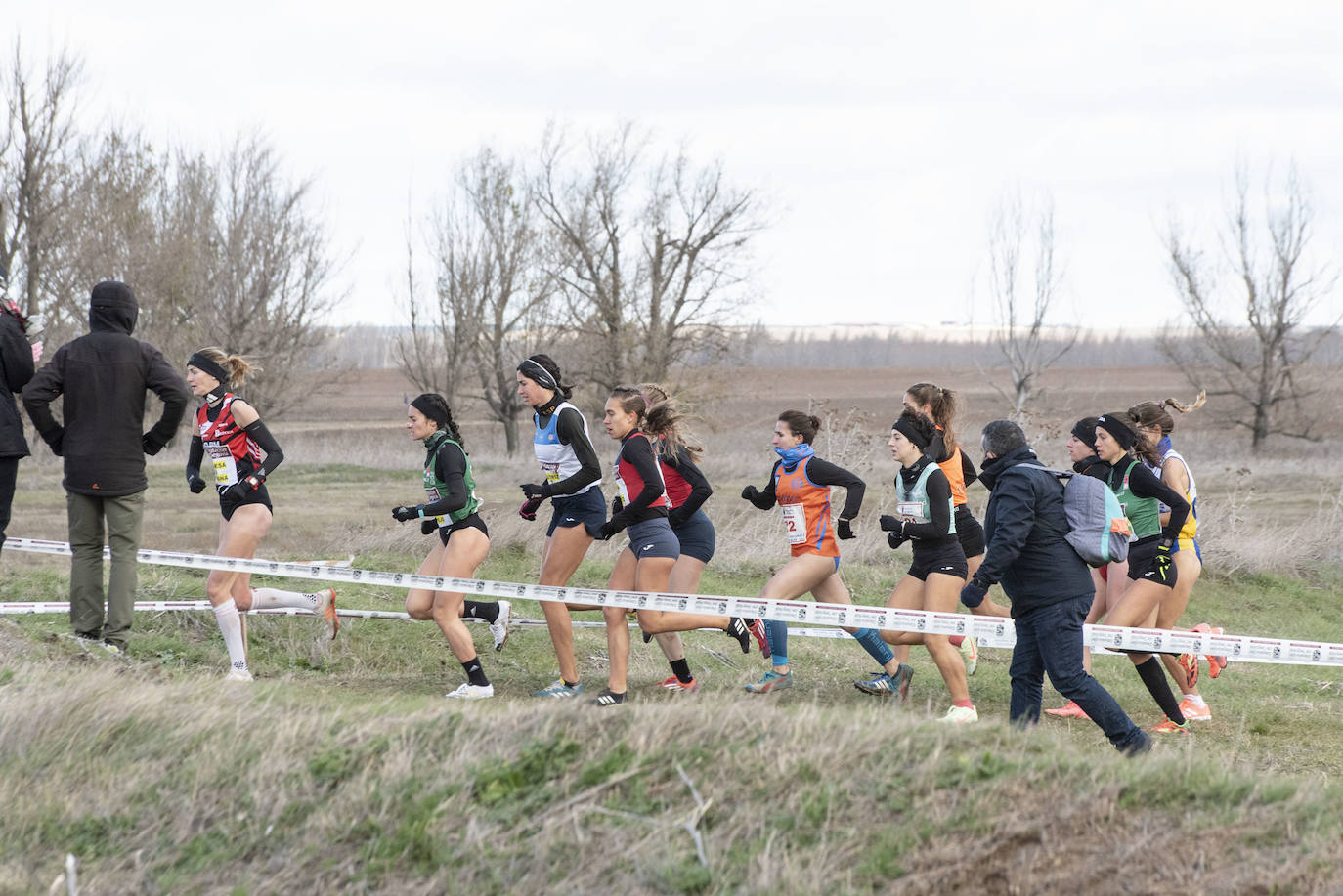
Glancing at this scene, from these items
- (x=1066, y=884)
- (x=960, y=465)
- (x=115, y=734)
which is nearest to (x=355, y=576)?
(x=115, y=734)

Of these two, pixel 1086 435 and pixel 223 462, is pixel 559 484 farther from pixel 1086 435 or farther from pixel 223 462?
pixel 1086 435

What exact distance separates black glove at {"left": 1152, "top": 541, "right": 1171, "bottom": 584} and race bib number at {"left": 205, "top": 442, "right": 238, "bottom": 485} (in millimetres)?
5410

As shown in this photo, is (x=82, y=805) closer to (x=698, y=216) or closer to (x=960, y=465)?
(x=960, y=465)

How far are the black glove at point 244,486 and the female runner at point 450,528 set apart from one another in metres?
0.81

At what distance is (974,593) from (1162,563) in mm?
2024

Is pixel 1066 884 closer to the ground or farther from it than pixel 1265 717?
farther from it

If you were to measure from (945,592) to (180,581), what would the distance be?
645 centimetres

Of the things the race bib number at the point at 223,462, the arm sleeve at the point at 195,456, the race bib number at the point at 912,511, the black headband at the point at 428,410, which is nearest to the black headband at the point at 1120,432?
the race bib number at the point at 912,511

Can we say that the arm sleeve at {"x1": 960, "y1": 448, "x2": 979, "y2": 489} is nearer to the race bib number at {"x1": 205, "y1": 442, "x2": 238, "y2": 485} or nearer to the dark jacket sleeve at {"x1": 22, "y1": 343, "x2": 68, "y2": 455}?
the race bib number at {"x1": 205, "y1": 442, "x2": 238, "y2": 485}

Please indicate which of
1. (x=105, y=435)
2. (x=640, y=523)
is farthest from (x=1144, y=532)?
(x=105, y=435)

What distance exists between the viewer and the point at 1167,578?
23.7ft

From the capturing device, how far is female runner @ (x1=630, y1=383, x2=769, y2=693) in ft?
24.5

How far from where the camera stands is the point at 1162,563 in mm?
7207

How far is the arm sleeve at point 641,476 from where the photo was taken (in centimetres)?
707
